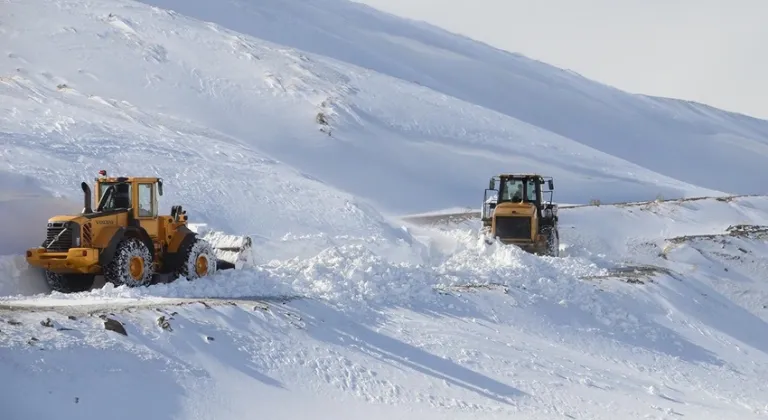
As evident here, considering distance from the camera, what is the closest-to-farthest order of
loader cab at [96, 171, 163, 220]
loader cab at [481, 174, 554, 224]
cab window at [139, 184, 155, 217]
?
loader cab at [96, 171, 163, 220]
cab window at [139, 184, 155, 217]
loader cab at [481, 174, 554, 224]

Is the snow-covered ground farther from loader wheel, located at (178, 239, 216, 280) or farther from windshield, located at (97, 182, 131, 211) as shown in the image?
windshield, located at (97, 182, 131, 211)

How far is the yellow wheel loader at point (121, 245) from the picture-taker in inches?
615

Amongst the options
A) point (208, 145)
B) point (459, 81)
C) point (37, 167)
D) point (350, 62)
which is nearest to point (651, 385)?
point (37, 167)

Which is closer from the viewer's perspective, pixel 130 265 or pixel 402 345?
pixel 402 345

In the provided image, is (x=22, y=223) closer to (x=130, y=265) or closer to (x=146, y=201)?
(x=146, y=201)

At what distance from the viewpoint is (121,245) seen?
15891 mm

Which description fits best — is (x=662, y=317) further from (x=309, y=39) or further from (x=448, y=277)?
(x=309, y=39)

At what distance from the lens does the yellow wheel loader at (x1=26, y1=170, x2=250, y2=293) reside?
1562cm

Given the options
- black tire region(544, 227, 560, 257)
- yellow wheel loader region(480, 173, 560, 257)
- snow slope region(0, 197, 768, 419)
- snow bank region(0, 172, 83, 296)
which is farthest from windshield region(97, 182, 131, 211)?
black tire region(544, 227, 560, 257)

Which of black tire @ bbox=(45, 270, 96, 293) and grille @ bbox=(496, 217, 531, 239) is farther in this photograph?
grille @ bbox=(496, 217, 531, 239)

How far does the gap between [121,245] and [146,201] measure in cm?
146

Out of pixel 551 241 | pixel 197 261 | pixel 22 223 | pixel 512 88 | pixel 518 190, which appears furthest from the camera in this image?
pixel 512 88

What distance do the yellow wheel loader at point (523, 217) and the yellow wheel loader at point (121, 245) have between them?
26.6 feet

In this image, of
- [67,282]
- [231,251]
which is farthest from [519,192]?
[67,282]
